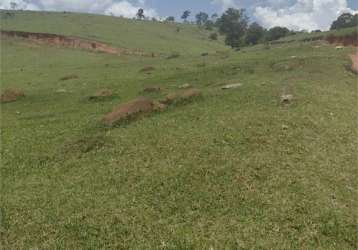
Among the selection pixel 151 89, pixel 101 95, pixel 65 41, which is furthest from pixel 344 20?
pixel 101 95

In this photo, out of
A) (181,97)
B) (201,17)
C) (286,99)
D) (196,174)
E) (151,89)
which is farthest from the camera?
(201,17)

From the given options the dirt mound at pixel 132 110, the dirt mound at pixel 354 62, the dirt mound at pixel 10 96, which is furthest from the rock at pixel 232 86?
the dirt mound at pixel 10 96

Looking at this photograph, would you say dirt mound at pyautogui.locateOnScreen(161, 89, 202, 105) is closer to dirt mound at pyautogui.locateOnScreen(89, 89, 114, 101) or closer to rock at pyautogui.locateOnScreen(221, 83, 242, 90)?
rock at pyautogui.locateOnScreen(221, 83, 242, 90)

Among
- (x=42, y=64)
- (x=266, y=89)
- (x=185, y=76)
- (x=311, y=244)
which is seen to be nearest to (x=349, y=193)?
(x=311, y=244)

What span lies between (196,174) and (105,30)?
85.4 meters

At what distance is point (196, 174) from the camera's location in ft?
41.0

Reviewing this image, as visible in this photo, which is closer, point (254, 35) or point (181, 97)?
point (181, 97)

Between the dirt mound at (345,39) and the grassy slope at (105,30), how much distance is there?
27751mm

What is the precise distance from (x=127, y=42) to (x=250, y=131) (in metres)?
69.6

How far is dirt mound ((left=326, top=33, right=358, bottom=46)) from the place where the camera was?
51.0m

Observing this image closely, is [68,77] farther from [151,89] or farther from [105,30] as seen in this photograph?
[105,30]

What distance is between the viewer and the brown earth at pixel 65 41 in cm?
7538

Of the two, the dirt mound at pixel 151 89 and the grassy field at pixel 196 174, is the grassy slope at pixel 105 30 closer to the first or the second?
the dirt mound at pixel 151 89

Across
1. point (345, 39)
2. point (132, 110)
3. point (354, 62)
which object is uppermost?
point (345, 39)
